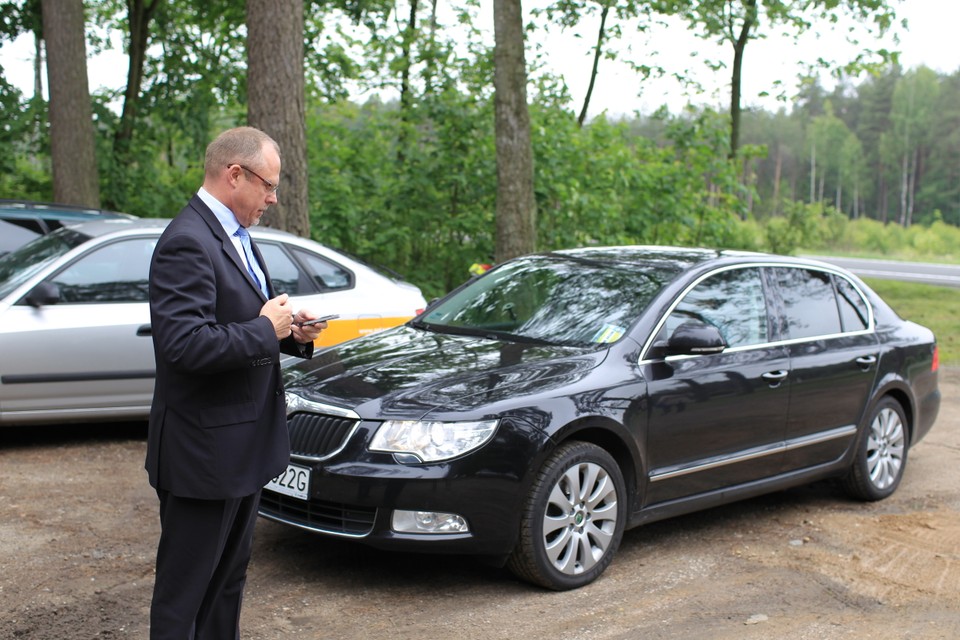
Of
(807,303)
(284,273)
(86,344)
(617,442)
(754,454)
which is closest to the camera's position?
(617,442)

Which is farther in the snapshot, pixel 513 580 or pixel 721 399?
pixel 721 399

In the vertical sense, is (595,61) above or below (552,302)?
above

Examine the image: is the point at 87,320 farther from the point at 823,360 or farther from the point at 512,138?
the point at 512,138

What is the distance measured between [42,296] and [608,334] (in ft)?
12.2

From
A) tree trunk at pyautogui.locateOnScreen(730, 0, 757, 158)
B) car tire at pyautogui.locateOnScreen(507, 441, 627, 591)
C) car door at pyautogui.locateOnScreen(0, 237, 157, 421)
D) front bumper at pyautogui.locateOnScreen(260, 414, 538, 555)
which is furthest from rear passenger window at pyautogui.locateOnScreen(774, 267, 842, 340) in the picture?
tree trunk at pyautogui.locateOnScreen(730, 0, 757, 158)

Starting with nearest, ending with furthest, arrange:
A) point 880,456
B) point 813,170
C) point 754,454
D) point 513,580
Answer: point 513,580, point 754,454, point 880,456, point 813,170

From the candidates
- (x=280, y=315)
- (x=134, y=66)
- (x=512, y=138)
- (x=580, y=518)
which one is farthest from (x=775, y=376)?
(x=134, y=66)

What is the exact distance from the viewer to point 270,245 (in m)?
7.80

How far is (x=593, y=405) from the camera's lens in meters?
4.93

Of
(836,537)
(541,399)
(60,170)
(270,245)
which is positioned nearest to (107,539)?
(541,399)

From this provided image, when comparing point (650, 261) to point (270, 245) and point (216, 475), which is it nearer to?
point (270, 245)

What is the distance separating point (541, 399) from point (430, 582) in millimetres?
1003

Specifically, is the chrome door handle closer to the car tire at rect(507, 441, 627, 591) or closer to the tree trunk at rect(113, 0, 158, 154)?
the car tire at rect(507, 441, 627, 591)

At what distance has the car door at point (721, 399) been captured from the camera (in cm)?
530
